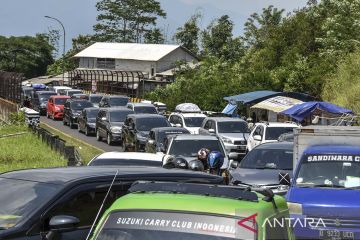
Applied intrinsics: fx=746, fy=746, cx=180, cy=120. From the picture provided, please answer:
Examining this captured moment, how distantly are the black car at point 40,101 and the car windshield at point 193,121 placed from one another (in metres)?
22.7

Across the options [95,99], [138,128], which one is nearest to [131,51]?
[95,99]

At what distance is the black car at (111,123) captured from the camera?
33656mm

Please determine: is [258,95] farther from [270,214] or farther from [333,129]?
[270,214]

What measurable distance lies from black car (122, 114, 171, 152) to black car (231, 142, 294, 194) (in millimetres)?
11657

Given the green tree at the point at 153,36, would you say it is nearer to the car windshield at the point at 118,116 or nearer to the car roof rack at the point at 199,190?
the car windshield at the point at 118,116

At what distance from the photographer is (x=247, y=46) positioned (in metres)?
71.2

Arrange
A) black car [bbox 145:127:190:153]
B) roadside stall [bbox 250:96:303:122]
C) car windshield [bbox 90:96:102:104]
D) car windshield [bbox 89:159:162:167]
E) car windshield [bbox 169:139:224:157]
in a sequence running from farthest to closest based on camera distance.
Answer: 1. car windshield [bbox 90:96:102:104]
2. roadside stall [bbox 250:96:303:122]
3. black car [bbox 145:127:190:153]
4. car windshield [bbox 169:139:224:157]
5. car windshield [bbox 89:159:162:167]

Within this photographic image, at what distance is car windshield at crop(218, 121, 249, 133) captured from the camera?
29.5 meters

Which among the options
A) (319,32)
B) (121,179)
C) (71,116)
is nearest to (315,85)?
(319,32)

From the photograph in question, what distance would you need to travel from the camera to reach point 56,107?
49.8 m

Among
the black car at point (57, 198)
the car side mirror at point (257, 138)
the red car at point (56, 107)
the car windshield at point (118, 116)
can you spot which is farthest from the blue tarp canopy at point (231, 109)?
the black car at point (57, 198)

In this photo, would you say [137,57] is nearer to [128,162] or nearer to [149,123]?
[149,123]

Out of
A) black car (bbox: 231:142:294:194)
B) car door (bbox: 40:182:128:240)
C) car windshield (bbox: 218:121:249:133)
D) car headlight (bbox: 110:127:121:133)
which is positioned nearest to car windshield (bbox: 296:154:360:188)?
black car (bbox: 231:142:294:194)

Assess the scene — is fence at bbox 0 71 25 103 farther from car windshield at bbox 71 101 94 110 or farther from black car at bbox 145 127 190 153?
black car at bbox 145 127 190 153
